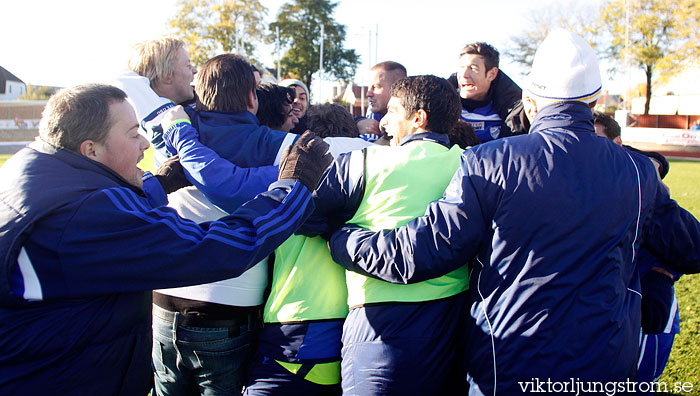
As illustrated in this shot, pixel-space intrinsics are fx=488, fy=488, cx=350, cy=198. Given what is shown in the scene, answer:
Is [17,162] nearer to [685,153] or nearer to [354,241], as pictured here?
[354,241]

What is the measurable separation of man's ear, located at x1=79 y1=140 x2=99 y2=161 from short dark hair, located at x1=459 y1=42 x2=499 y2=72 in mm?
2820

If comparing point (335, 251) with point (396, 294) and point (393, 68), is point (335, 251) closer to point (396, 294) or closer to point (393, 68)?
point (396, 294)

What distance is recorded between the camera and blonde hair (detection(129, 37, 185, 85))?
2.91 metres

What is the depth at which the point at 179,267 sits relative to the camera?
1.66 metres

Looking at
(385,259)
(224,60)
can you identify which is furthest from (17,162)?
(385,259)

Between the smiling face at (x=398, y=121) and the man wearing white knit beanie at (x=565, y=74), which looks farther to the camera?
the smiling face at (x=398, y=121)

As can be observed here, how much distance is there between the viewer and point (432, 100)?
231 centimetres

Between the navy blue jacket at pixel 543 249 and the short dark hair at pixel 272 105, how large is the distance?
51.8 inches

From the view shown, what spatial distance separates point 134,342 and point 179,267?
43 cm

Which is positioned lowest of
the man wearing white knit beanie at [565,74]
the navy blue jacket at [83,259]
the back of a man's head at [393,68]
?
the navy blue jacket at [83,259]

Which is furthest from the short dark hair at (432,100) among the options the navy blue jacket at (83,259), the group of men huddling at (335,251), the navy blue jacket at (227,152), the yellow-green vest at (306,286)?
the navy blue jacket at (83,259)

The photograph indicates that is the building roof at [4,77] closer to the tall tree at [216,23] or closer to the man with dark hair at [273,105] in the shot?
the tall tree at [216,23]

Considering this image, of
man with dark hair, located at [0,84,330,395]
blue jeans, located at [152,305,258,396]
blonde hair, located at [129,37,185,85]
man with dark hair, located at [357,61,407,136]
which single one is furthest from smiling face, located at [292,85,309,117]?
man with dark hair, located at [0,84,330,395]

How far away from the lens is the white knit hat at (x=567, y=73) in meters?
1.97
